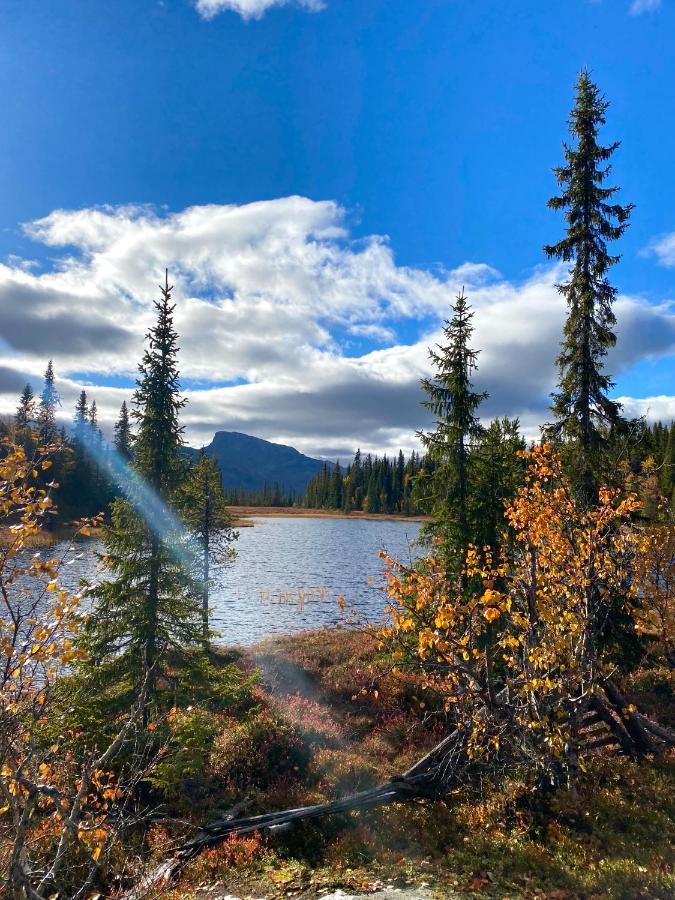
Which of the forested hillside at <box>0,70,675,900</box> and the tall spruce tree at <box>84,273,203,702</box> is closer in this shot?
the forested hillside at <box>0,70,675,900</box>

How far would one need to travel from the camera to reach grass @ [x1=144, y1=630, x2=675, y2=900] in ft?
27.9

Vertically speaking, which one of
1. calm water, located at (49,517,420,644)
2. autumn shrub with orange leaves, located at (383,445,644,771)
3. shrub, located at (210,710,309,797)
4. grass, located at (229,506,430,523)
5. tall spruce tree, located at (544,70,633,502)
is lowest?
calm water, located at (49,517,420,644)

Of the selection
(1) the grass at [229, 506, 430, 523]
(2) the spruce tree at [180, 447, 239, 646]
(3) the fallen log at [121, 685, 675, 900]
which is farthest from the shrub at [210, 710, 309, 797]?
(1) the grass at [229, 506, 430, 523]

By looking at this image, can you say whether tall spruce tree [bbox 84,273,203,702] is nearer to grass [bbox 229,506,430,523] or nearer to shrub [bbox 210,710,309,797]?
shrub [bbox 210,710,309,797]

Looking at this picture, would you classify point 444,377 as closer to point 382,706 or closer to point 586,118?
point 586,118

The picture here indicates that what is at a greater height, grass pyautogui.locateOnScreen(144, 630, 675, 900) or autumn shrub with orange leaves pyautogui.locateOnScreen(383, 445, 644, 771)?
autumn shrub with orange leaves pyautogui.locateOnScreen(383, 445, 644, 771)

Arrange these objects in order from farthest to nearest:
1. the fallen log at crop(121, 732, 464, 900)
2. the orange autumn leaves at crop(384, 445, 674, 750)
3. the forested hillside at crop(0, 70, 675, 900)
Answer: the fallen log at crop(121, 732, 464, 900) → the orange autumn leaves at crop(384, 445, 674, 750) → the forested hillside at crop(0, 70, 675, 900)

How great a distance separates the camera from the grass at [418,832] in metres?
8.50

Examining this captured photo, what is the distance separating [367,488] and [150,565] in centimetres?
15505

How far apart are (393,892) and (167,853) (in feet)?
17.5

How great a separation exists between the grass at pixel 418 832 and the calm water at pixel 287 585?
6.21 meters

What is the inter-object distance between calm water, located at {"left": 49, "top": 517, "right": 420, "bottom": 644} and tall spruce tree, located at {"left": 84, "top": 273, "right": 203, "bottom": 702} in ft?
10.8

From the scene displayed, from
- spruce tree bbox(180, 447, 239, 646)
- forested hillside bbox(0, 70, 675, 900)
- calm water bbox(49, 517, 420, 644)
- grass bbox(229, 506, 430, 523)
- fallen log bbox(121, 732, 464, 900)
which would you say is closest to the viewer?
forested hillside bbox(0, 70, 675, 900)

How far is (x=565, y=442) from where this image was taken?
17.7m
